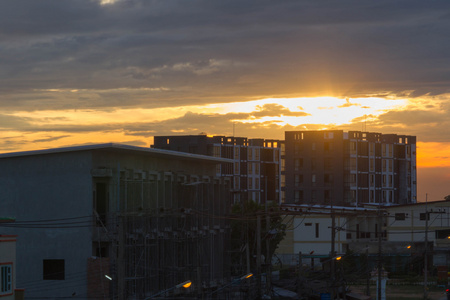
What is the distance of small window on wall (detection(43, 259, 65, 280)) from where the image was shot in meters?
48.3

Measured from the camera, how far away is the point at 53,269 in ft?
159

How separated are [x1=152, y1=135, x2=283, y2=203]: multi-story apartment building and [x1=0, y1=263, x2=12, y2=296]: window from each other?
3896 inches

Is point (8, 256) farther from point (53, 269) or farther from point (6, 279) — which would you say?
point (53, 269)

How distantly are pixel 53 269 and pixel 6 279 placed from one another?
6.17 metres

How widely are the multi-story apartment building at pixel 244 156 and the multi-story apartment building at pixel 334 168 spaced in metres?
6.59

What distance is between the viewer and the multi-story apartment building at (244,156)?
145625mm

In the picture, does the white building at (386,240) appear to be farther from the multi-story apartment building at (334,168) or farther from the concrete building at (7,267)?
the concrete building at (7,267)

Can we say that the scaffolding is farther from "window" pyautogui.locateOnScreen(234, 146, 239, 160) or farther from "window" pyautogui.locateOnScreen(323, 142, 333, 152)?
"window" pyautogui.locateOnScreen(234, 146, 239, 160)

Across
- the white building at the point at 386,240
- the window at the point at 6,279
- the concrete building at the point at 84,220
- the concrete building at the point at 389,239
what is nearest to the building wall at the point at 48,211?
the concrete building at the point at 84,220

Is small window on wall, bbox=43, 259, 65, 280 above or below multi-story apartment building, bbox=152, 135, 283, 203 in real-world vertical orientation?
below

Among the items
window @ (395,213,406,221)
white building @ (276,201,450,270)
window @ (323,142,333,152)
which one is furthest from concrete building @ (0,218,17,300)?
window @ (323,142,333,152)

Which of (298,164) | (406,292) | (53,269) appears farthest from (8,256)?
(298,164)

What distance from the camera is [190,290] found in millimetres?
56875

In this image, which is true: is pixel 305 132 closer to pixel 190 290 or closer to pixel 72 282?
pixel 190 290
